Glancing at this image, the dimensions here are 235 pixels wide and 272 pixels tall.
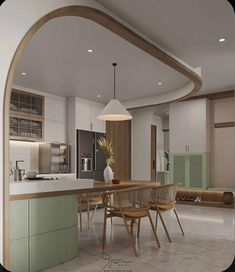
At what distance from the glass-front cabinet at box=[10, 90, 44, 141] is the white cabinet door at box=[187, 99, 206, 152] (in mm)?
3753

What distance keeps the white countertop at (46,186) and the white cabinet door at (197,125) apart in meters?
4.67

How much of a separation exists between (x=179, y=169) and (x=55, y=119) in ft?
11.3

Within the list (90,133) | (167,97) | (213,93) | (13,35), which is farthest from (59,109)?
(13,35)

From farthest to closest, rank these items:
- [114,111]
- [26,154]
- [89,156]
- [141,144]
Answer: [141,144] → [89,156] → [26,154] → [114,111]

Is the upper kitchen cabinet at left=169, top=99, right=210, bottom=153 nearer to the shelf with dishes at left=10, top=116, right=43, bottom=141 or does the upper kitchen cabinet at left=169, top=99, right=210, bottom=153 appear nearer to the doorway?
the doorway

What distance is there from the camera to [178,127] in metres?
7.98

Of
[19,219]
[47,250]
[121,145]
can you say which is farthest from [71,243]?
[121,145]

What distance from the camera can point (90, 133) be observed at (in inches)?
294

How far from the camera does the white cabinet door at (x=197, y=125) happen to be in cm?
751

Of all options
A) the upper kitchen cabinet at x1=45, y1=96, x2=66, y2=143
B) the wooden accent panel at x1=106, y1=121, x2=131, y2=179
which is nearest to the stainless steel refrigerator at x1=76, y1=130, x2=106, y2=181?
the upper kitchen cabinet at x1=45, y1=96, x2=66, y2=143

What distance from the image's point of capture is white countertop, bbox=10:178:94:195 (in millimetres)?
2699

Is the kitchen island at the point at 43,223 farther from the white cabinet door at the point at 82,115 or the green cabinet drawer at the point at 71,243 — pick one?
the white cabinet door at the point at 82,115

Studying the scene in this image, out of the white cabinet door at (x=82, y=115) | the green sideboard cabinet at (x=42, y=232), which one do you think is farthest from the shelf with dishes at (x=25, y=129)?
the green sideboard cabinet at (x=42, y=232)

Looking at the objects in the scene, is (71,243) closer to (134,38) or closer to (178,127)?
(134,38)
